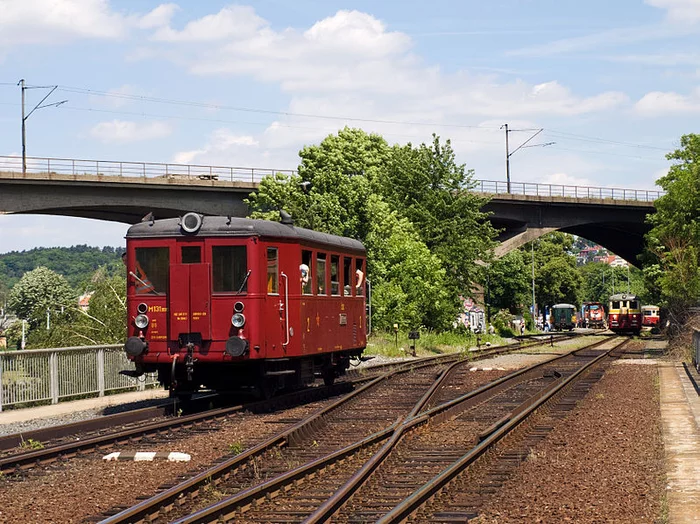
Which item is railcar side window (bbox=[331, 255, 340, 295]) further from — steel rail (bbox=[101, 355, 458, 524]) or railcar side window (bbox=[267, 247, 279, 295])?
steel rail (bbox=[101, 355, 458, 524])

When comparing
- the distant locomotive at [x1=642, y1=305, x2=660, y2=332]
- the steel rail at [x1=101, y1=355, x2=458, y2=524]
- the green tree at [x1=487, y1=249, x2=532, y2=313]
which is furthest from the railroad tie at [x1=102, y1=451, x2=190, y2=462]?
the distant locomotive at [x1=642, y1=305, x2=660, y2=332]

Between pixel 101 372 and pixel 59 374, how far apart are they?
4.70 ft

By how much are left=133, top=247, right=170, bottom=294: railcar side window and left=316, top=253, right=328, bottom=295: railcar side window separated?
9.88ft

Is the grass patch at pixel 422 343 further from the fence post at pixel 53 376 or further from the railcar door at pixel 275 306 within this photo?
the railcar door at pixel 275 306

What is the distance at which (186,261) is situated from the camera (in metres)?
16.2

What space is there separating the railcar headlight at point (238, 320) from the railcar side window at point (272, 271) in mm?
796

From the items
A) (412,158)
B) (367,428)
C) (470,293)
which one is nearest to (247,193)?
(412,158)

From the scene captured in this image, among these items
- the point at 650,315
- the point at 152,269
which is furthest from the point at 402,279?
the point at 650,315

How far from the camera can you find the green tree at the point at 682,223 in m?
36.5

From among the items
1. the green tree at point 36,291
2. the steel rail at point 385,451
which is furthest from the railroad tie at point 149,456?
the green tree at point 36,291

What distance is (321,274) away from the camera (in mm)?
18391

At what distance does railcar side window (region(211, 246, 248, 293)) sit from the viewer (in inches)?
629

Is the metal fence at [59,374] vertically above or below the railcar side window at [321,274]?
below

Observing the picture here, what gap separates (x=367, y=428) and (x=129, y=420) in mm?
3746
